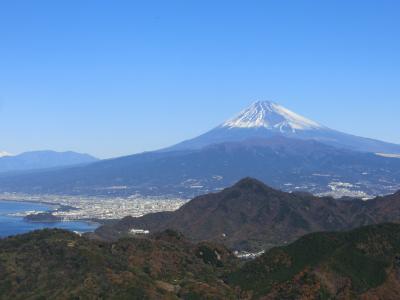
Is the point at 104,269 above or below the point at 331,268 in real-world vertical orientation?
above

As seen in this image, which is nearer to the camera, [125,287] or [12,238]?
[125,287]

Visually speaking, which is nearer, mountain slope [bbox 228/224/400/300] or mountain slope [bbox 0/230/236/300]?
mountain slope [bbox 0/230/236/300]

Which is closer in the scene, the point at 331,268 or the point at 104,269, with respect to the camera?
the point at 104,269

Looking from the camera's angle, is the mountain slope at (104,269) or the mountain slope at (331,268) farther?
the mountain slope at (331,268)

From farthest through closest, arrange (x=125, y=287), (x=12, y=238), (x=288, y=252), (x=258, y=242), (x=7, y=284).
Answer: (x=258, y=242) < (x=12, y=238) < (x=288, y=252) < (x=7, y=284) < (x=125, y=287)

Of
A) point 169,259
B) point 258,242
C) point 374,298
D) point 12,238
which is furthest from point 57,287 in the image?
point 258,242

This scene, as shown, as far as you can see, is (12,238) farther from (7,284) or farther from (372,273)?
(372,273)

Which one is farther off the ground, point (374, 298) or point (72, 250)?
point (72, 250)

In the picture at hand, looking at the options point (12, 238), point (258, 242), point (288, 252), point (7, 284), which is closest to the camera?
point (7, 284)
